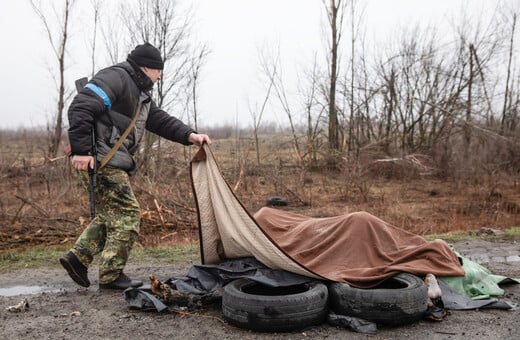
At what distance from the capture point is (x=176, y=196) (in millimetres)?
10195

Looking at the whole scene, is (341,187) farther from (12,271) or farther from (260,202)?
(12,271)

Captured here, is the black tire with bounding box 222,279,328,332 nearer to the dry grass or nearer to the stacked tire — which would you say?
the stacked tire

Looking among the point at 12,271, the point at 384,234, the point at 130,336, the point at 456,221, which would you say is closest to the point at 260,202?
the point at 456,221

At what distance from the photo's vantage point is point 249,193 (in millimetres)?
12164

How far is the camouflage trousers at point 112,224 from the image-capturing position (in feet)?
15.9

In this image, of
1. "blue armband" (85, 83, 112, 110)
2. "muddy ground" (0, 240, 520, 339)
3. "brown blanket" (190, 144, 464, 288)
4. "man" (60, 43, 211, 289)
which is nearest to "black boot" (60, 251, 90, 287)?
"man" (60, 43, 211, 289)

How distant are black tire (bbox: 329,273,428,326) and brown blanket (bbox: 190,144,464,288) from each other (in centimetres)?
26

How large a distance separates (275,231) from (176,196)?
5.10m

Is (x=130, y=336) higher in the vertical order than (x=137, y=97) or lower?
lower

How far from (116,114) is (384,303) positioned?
2.89 meters

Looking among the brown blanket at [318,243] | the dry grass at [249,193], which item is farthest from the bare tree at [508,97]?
the brown blanket at [318,243]

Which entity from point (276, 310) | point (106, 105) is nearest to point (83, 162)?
point (106, 105)

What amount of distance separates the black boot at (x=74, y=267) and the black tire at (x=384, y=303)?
242 centimetres

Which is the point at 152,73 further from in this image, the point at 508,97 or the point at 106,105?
the point at 508,97
